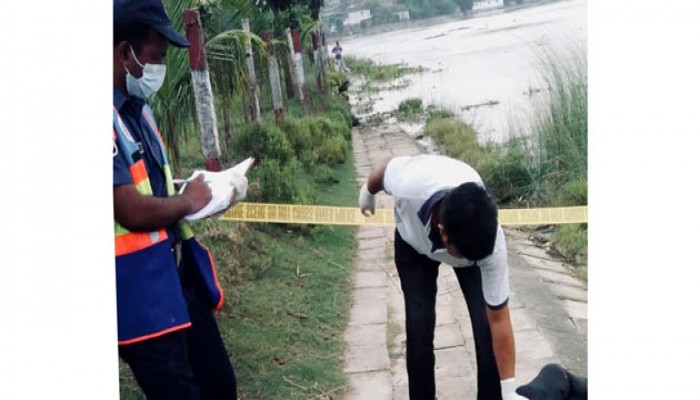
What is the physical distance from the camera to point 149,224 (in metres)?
1.94

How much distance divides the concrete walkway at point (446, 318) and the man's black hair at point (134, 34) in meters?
0.65

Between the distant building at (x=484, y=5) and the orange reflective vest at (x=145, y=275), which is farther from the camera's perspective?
the distant building at (x=484, y=5)

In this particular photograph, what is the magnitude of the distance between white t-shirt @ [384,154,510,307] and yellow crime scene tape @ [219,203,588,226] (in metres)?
0.06

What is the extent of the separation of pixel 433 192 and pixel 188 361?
75 cm

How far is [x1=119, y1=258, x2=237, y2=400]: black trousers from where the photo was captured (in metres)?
2.01

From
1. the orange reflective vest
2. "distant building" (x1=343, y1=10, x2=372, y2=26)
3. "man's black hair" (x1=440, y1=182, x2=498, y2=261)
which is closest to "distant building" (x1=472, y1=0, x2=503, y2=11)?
"distant building" (x1=343, y1=10, x2=372, y2=26)

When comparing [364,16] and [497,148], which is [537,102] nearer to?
[497,148]

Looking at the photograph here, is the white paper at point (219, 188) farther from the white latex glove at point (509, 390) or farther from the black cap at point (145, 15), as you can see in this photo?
the white latex glove at point (509, 390)

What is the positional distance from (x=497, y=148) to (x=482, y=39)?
30 cm

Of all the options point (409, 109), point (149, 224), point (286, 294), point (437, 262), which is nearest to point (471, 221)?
point (437, 262)

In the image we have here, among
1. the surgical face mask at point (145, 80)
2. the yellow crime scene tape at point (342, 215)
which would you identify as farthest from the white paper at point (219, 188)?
the surgical face mask at point (145, 80)

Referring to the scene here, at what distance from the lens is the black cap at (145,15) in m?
1.91

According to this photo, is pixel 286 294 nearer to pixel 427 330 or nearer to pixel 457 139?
pixel 427 330

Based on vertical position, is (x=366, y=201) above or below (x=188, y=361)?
above
